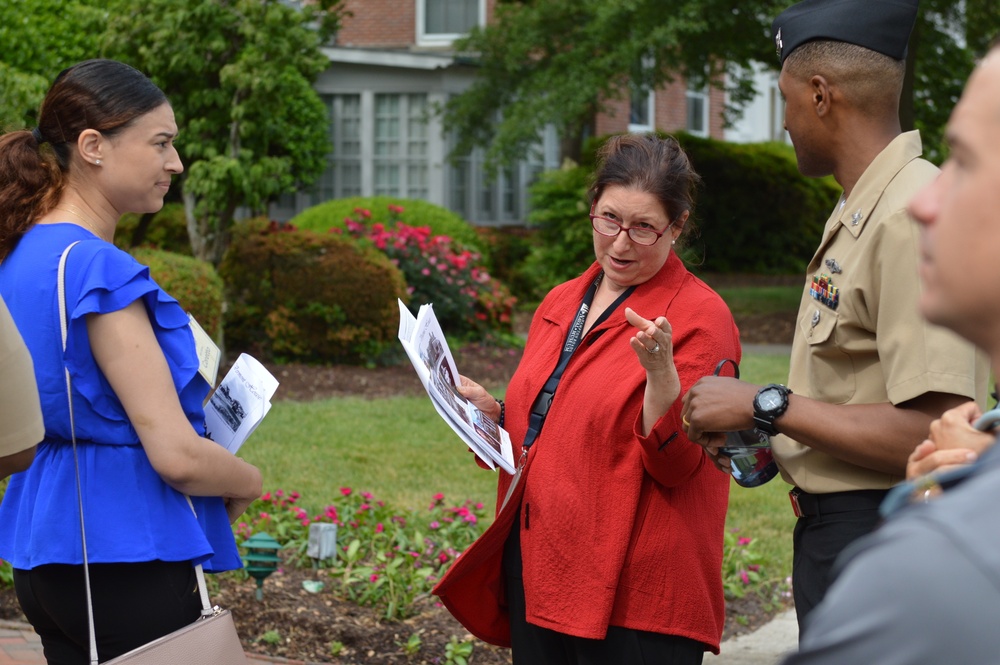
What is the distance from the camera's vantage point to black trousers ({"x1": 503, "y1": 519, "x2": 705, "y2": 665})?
2.76 m

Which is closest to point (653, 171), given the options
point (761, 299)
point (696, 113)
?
point (761, 299)

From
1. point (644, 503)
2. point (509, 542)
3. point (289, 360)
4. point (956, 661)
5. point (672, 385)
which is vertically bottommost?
point (289, 360)

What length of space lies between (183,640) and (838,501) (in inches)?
56.3

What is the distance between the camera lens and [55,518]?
240 centimetres

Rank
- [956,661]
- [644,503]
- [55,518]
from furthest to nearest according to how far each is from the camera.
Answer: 1. [644,503]
2. [55,518]
3. [956,661]

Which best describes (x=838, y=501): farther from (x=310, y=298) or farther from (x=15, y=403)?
(x=310, y=298)

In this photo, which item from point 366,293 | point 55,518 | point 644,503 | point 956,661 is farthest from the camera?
point 366,293

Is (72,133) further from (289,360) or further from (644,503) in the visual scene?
(289,360)

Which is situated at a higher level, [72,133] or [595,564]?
[72,133]

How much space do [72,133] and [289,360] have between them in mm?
9255

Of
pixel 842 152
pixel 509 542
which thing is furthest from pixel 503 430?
pixel 842 152

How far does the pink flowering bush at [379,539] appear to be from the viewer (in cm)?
506

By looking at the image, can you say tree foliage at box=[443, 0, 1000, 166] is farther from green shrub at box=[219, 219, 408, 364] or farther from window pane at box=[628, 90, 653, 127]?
window pane at box=[628, 90, 653, 127]

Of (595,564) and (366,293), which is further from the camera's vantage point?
(366,293)
